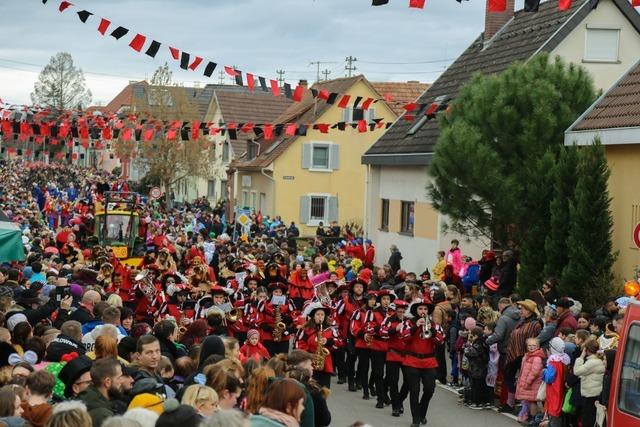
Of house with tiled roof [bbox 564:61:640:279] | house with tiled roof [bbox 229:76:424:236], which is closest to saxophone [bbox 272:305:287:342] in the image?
house with tiled roof [bbox 564:61:640:279]

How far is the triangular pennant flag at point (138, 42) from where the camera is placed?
779 inches

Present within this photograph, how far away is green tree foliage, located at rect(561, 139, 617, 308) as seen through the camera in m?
19.3

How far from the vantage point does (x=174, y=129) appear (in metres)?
31.8

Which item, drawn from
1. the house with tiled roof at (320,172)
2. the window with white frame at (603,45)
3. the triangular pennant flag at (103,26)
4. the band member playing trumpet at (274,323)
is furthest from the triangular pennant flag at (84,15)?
the house with tiled roof at (320,172)

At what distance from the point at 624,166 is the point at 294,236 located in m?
22.9

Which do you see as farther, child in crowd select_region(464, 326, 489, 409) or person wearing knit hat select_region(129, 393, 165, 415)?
child in crowd select_region(464, 326, 489, 409)

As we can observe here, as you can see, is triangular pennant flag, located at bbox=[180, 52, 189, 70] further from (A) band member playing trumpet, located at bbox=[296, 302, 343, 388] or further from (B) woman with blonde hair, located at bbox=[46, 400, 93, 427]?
(B) woman with blonde hair, located at bbox=[46, 400, 93, 427]

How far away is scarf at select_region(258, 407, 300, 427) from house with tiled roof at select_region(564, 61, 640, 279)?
13.9m

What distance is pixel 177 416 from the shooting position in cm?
657

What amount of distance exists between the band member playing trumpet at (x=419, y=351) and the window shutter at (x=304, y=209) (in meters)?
37.5

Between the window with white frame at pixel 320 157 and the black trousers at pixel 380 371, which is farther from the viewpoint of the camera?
the window with white frame at pixel 320 157

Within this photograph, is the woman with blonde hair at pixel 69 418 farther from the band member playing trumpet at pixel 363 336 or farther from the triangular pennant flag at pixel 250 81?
the triangular pennant flag at pixel 250 81

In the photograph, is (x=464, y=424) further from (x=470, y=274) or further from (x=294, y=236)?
A: (x=294, y=236)

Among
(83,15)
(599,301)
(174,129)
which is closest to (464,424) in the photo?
(599,301)
